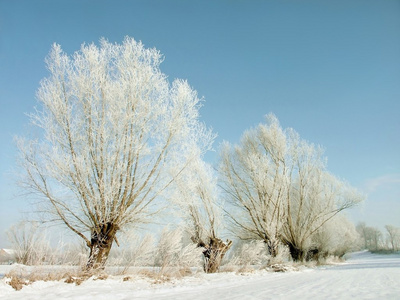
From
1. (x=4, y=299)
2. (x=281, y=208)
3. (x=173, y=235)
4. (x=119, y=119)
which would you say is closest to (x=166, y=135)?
(x=119, y=119)

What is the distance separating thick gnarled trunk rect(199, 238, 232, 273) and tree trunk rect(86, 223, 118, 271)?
201 inches

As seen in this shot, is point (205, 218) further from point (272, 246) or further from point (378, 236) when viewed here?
point (378, 236)

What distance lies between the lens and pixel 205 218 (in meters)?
12.0

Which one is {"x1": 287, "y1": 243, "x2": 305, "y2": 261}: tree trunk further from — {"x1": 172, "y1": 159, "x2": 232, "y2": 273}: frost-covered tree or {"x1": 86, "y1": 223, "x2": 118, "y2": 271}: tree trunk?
{"x1": 86, "y1": 223, "x2": 118, "y2": 271}: tree trunk

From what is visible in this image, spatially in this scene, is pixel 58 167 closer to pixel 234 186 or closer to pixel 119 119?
pixel 119 119

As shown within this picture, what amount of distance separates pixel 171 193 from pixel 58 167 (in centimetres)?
320

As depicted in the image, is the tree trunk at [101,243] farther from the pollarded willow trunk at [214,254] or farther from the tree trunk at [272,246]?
the tree trunk at [272,246]

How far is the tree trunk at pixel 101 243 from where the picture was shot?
682 centimetres

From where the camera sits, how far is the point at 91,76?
7.62 metres

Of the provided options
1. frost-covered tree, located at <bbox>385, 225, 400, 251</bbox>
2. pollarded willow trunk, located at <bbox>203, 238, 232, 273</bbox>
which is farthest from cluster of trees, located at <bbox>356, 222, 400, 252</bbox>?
pollarded willow trunk, located at <bbox>203, 238, 232, 273</bbox>

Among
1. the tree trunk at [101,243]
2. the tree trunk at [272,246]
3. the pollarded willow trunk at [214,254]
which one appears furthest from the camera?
the tree trunk at [272,246]

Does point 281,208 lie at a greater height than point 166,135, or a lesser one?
lesser

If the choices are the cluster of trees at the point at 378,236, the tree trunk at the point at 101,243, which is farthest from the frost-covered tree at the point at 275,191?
the cluster of trees at the point at 378,236

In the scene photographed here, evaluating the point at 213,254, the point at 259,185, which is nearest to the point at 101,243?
the point at 213,254
